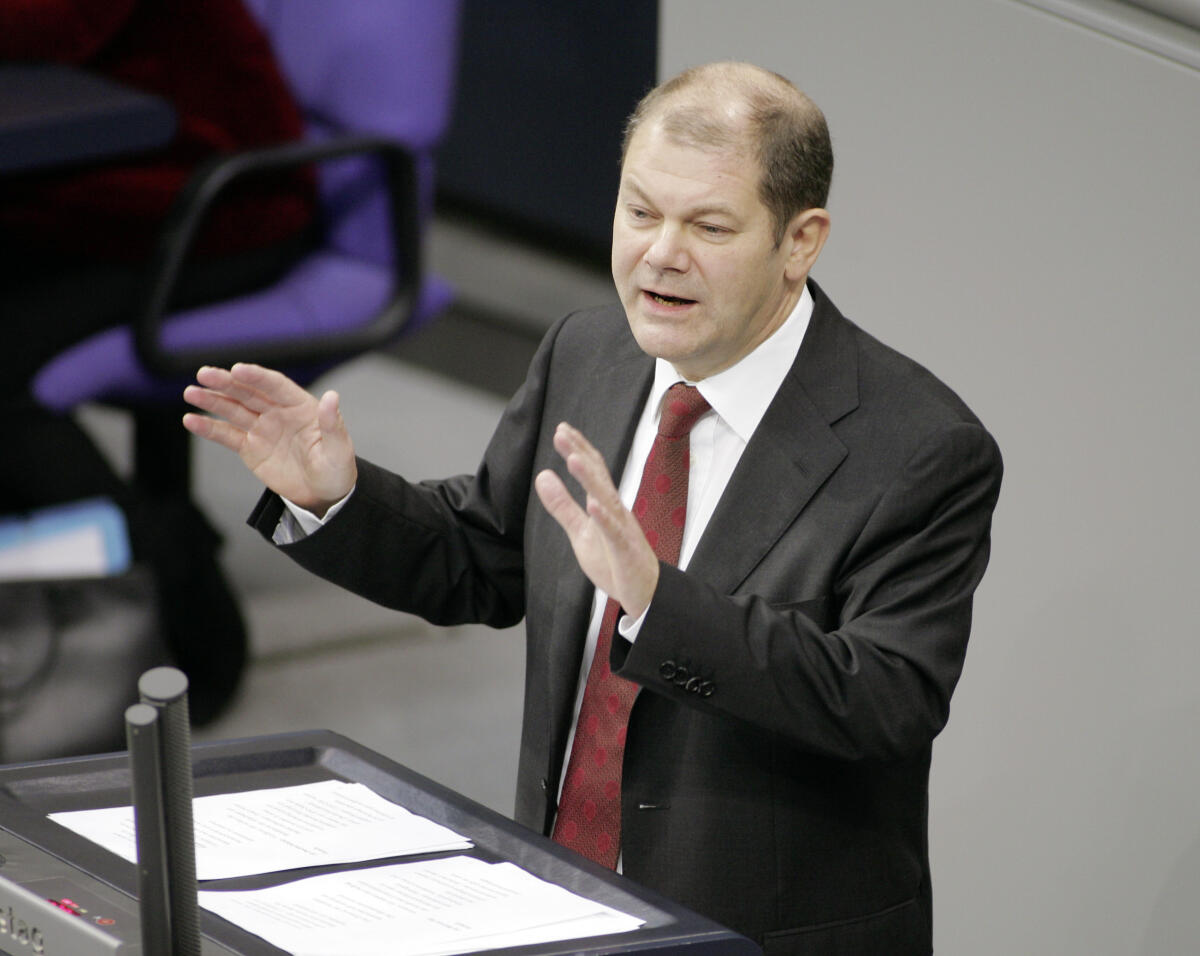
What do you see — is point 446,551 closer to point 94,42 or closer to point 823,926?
point 823,926

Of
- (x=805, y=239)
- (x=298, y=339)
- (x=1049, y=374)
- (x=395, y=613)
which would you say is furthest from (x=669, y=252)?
(x=395, y=613)

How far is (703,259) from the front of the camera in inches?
76.4

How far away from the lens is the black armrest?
299cm

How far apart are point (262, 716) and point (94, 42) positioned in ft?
4.21

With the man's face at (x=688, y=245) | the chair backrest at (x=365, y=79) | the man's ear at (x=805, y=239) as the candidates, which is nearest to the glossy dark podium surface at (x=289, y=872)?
the man's face at (x=688, y=245)

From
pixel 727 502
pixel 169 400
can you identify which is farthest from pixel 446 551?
pixel 169 400

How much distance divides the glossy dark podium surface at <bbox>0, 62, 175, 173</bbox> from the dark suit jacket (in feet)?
3.72

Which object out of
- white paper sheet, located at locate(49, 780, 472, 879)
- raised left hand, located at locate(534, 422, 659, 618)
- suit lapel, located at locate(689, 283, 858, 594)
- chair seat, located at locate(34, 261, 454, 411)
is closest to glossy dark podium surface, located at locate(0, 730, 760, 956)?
white paper sheet, located at locate(49, 780, 472, 879)

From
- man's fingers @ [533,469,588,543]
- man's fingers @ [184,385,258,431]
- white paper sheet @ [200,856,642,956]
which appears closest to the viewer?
white paper sheet @ [200,856,642,956]

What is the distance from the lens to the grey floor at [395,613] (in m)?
3.25

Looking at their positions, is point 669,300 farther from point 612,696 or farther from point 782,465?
point 612,696

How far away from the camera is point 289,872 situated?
1470 millimetres

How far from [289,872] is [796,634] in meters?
0.59

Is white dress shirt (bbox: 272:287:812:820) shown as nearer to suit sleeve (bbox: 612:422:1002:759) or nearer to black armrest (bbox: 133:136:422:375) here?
suit sleeve (bbox: 612:422:1002:759)
